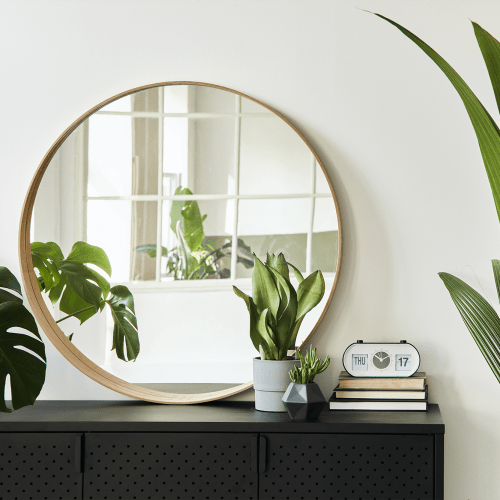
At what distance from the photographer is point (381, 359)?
1.73 meters

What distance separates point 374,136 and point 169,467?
121 cm

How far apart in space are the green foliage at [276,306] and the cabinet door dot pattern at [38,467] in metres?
0.60

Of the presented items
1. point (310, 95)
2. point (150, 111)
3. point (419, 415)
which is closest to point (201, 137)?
point (150, 111)

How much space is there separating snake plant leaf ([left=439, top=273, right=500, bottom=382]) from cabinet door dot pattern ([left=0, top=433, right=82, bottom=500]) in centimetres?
113

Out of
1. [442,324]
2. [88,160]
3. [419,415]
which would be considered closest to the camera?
[419,415]

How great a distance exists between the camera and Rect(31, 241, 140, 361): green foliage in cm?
191

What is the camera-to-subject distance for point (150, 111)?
1.92 m

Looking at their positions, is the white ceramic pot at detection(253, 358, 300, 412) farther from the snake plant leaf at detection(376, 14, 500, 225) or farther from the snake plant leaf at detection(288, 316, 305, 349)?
the snake plant leaf at detection(376, 14, 500, 225)

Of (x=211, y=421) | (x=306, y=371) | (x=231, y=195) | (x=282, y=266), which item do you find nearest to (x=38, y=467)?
(x=211, y=421)

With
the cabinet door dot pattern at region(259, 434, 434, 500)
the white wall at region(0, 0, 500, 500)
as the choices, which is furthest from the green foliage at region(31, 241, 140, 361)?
the cabinet door dot pattern at region(259, 434, 434, 500)

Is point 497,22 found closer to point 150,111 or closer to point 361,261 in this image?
point 361,261

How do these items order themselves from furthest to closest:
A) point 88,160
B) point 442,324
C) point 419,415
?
1. point 88,160
2. point 442,324
3. point 419,415

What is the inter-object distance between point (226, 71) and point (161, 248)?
0.65 meters

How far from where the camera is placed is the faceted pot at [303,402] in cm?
154
